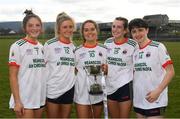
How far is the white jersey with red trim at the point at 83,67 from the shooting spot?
5605 millimetres

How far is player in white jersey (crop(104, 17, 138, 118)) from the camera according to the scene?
5.68 m

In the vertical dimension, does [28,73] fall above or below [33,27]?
below

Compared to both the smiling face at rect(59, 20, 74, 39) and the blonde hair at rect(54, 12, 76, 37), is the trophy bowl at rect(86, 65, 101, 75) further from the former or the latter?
the blonde hair at rect(54, 12, 76, 37)

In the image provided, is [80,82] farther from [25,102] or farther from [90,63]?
[25,102]

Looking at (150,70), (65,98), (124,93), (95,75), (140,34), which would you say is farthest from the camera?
(124,93)

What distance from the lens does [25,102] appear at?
523 cm

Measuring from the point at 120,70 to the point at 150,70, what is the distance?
646 millimetres

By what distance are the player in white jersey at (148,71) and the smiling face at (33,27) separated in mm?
1219

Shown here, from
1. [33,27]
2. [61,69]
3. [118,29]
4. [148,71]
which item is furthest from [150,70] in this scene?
[33,27]

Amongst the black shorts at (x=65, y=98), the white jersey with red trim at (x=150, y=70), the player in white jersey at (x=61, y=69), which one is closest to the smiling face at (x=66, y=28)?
the player in white jersey at (x=61, y=69)

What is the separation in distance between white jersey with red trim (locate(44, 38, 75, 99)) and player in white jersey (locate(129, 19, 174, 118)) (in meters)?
0.88

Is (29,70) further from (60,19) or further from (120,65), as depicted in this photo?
(120,65)

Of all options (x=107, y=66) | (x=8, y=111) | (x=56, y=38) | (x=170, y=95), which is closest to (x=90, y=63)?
(x=107, y=66)

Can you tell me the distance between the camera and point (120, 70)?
5688mm
